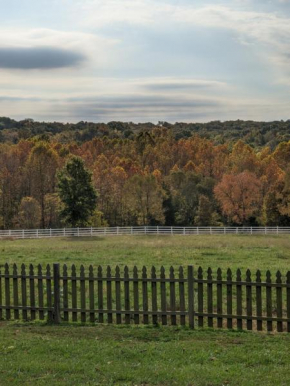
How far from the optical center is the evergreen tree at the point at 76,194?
57375mm

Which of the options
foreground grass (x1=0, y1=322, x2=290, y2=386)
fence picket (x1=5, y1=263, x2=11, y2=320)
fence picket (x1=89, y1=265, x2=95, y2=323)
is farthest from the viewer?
fence picket (x1=5, y1=263, x2=11, y2=320)

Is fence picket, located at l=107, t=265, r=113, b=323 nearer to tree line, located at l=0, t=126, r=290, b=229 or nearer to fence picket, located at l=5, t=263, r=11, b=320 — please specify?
fence picket, located at l=5, t=263, r=11, b=320

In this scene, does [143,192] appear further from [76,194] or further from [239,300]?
[239,300]

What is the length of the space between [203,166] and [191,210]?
2739 cm

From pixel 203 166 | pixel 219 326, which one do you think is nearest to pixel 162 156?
pixel 203 166

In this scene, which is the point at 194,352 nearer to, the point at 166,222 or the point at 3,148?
the point at 166,222

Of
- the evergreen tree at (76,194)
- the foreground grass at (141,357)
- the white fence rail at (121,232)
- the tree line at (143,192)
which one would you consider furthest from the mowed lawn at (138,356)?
the tree line at (143,192)

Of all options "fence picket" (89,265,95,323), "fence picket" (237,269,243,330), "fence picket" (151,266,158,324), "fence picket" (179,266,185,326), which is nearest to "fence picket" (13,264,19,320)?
"fence picket" (89,265,95,323)

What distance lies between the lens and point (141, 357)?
29.9ft

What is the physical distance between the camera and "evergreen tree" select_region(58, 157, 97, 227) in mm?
57375

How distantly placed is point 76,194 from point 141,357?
4897 centimetres

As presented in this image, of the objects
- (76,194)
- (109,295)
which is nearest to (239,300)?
(109,295)

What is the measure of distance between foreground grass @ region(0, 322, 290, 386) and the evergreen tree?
46.4 metres

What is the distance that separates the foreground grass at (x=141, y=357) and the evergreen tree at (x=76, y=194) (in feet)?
152
